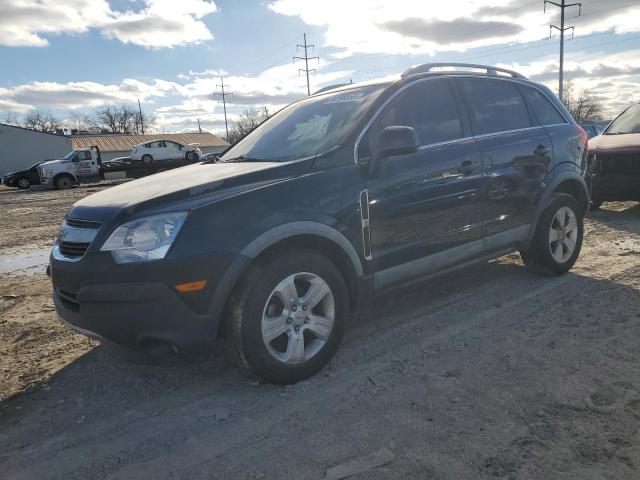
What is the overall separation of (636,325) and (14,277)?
6745 mm

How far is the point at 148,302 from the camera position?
8.73ft

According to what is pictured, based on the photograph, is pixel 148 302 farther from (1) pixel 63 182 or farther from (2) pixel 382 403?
(1) pixel 63 182

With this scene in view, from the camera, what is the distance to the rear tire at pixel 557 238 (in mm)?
4746

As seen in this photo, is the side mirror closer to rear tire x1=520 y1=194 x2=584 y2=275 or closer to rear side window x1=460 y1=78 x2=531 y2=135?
rear side window x1=460 y1=78 x2=531 y2=135

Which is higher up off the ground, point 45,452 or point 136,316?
point 136,316

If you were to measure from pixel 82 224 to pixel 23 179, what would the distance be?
2898 centimetres

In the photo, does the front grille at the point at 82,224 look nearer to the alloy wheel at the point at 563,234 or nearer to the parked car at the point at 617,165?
the alloy wheel at the point at 563,234

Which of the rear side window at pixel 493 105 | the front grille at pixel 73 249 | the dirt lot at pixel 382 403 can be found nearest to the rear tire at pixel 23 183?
the dirt lot at pixel 382 403

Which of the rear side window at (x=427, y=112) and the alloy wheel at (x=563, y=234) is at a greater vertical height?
the rear side window at (x=427, y=112)

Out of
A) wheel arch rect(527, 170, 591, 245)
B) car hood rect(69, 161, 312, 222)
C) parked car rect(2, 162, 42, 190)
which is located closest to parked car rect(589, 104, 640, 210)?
wheel arch rect(527, 170, 591, 245)

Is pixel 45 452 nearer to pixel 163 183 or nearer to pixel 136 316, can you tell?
pixel 136 316

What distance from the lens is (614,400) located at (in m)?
2.74

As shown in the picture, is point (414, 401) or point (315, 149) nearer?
point (414, 401)

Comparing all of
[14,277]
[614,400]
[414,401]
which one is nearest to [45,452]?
[414,401]
